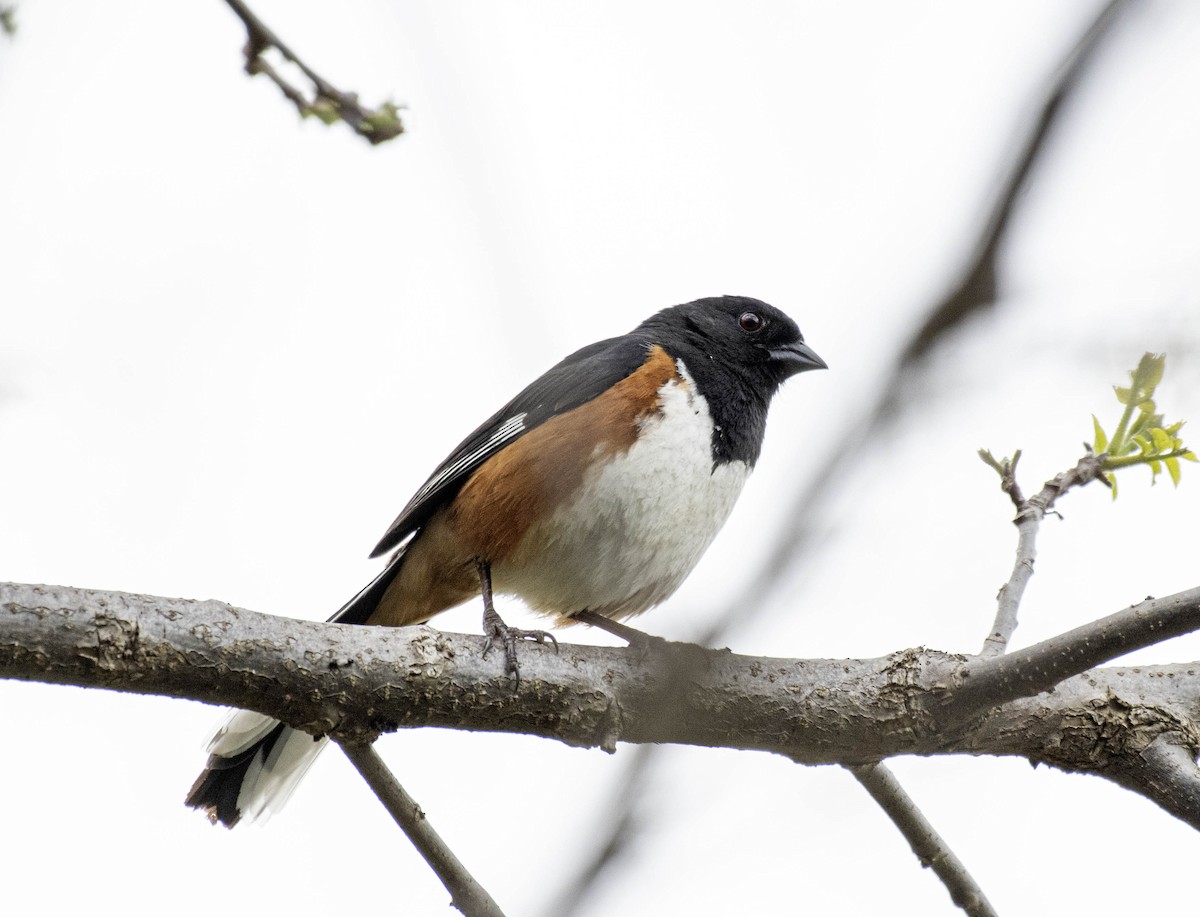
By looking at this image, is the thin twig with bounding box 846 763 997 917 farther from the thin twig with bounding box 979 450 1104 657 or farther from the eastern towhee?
the eastern towhee

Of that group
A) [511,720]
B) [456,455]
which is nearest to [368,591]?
[456,455]

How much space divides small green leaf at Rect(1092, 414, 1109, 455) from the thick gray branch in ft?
2.00

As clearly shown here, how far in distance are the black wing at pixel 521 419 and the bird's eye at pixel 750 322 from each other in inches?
24.6

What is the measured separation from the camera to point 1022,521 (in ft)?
11.6

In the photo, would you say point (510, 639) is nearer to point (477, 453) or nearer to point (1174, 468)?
point (477, 453)

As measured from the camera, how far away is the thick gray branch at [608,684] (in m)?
2.56

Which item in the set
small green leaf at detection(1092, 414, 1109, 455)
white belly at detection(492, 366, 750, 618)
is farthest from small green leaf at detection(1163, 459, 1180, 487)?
white belly at detection(492, 366, 750, 618)

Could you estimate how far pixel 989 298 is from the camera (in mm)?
774

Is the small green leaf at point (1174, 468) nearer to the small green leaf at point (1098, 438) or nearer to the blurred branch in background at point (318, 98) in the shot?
the small green leaf at point (1098, 438)

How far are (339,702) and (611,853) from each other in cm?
203

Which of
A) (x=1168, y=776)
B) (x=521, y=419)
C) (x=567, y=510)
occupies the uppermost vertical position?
(x=1168, y=776)

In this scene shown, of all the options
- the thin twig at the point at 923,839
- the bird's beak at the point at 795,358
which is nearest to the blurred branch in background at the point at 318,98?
the thin twig at the point at 923,839

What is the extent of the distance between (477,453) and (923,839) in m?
2.06

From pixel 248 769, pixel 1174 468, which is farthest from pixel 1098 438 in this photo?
pixel 248 769
